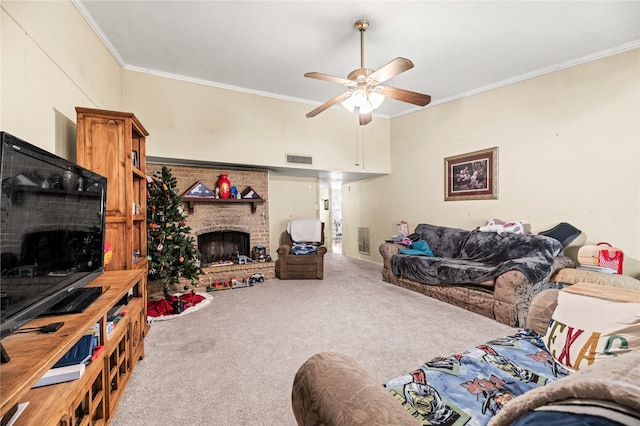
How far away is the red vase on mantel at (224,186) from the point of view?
15.2ft

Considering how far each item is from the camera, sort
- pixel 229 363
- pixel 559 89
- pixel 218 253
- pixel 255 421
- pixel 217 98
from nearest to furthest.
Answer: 1. pixel 255 421
2. pixel 229 363
3. pixel 559 89
4. pixel 217 98
5. pixel 218 253

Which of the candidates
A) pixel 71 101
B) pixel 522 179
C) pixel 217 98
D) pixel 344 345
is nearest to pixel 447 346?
pixel 344 345

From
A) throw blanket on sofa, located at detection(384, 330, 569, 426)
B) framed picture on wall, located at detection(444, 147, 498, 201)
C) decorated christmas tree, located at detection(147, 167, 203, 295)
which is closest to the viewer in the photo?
throw blanket on sofa, located at detection(384, 330, 569, 426)

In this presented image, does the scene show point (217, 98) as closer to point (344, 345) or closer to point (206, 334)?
point (206, 334)

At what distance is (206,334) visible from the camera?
2.62m

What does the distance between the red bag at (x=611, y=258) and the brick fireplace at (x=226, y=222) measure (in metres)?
4.31

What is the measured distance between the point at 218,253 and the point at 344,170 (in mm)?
2825

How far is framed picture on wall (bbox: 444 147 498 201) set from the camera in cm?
411

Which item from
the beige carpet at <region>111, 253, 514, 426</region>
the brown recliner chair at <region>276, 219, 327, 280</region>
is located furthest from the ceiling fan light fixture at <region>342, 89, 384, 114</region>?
the brown recliner chair at <region>276, 219, 327, 280</region>

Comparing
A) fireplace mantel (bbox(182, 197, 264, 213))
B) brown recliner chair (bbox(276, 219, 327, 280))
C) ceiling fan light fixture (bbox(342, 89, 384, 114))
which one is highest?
ceiling fan light fixture (bbox(342, 89, 384, 114))

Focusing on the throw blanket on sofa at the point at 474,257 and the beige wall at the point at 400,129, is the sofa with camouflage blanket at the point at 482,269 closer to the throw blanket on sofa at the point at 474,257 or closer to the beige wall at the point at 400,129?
the throw blanket on sofa at the point at 474,257

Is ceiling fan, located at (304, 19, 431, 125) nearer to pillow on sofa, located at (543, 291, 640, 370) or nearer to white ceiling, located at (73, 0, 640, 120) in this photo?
white ceiling, located at (73, 0, 640, 120)

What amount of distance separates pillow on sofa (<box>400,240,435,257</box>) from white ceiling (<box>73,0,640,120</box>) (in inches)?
98.2

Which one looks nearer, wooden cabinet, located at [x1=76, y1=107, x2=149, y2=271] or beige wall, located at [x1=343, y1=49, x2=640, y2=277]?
wooden cabinet, located at [x1=76, y1=107, x2=149, y2=271]
